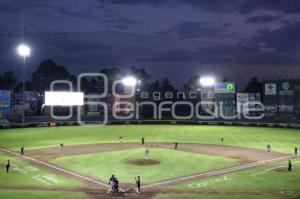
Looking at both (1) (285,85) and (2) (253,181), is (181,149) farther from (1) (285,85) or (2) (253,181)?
(1) (285,85)

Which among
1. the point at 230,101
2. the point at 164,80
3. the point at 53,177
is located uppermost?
the point at 164,80

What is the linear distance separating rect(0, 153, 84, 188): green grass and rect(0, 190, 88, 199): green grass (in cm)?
244

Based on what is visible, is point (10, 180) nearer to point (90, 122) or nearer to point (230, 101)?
point (90, 122)

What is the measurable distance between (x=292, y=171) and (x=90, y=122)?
6820 centimetres

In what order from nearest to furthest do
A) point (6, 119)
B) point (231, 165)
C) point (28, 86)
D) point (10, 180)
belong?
point (10, 180) < point (231, 165) < point (6, 119) < point (28, 86)

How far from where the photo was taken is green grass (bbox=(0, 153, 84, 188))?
1261 inches

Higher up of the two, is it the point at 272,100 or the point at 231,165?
the point at 272,100

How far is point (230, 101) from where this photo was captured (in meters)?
98.2

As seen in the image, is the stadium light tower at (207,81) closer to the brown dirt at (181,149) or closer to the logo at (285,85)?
the logo at (285,85)

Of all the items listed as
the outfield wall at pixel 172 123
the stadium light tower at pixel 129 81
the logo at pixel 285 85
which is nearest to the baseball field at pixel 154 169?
the outfield wall at pixel 172 123

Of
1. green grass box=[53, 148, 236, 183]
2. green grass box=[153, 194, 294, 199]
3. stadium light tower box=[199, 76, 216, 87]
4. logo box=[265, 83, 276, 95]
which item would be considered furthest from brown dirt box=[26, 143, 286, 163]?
stadium light tower box=[199, 76, 216, 87]

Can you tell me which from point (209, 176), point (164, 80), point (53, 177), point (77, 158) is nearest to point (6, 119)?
point (77, 158)

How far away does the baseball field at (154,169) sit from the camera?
29.5 m

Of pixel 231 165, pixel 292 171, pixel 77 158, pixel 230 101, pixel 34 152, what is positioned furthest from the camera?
pixel 230 101
